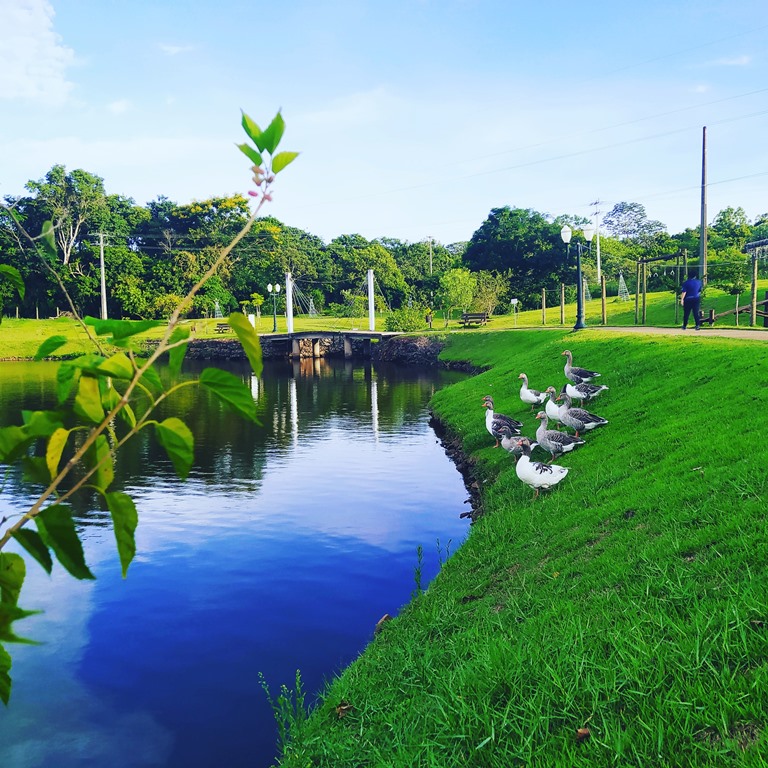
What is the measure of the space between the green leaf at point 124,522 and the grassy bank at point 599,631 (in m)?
3.17


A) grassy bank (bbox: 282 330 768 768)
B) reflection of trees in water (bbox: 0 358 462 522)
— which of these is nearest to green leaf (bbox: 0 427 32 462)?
grassy bank (bbox: 282 330 768 768)

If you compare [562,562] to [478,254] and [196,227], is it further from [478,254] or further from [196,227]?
[196,227]

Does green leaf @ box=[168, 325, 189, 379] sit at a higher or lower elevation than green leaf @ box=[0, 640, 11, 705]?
higher

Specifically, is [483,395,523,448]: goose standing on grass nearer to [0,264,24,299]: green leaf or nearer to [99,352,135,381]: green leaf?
[0,264,24,299]: green leaf

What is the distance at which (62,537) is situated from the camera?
141 centimetres

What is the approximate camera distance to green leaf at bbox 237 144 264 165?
4.80ft

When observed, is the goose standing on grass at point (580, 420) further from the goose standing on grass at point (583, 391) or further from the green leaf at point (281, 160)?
the green leaf at point (281, 160)

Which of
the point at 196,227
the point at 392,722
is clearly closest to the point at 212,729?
the point at 392,722

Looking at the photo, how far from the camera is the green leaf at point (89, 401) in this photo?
1435mm

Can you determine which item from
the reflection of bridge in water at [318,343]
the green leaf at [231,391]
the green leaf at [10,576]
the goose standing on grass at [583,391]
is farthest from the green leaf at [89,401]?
the reflection of bridge in water at [318,343]

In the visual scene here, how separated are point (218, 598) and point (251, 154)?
10.3 m

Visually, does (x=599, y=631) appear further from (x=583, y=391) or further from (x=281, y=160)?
(x=583, y=391)

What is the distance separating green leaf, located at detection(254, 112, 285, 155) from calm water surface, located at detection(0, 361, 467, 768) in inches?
278

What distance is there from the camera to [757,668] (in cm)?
381
